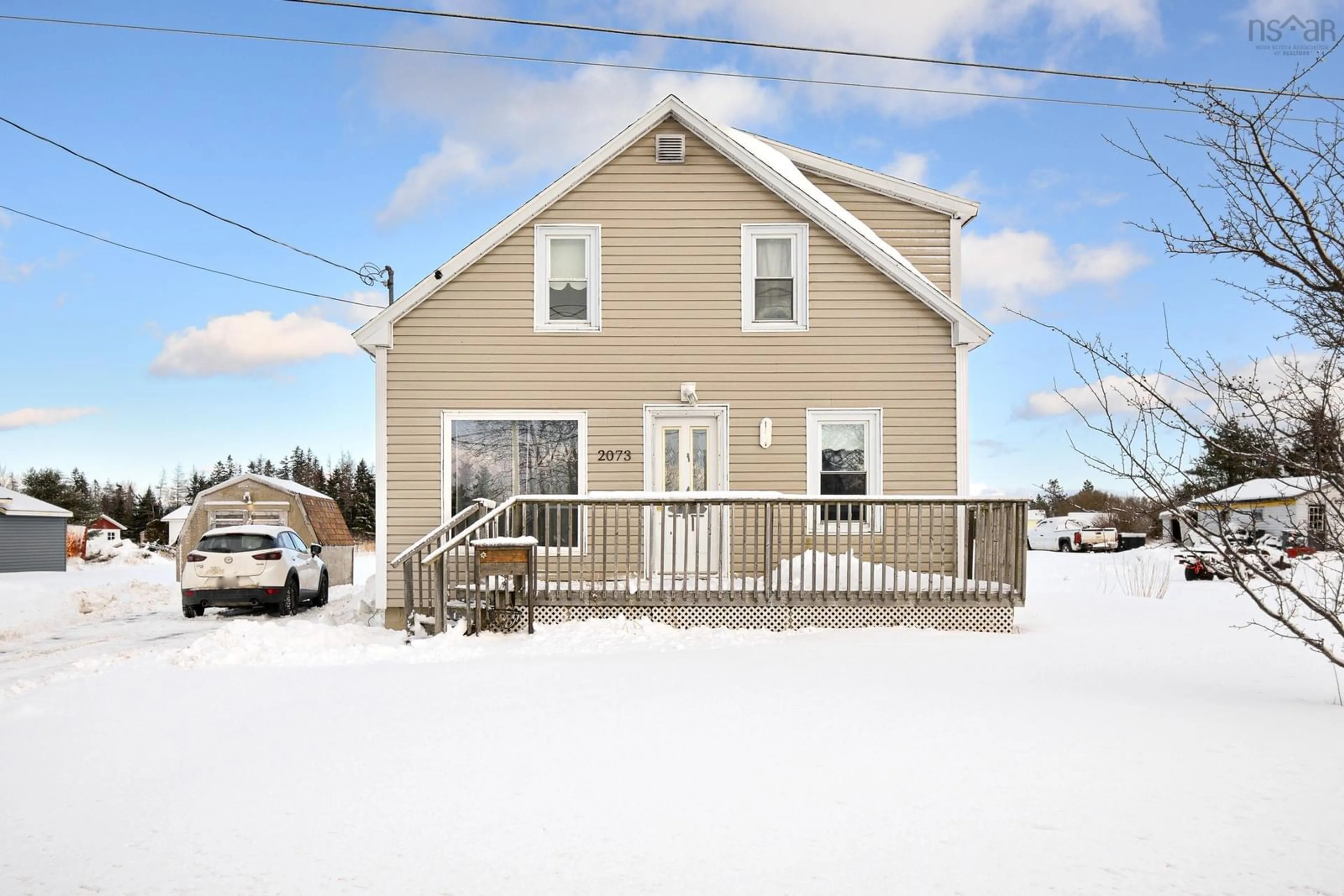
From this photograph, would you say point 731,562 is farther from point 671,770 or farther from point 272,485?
point 272,485

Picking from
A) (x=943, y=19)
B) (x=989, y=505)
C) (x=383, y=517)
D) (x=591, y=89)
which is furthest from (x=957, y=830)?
(x=591, y=89)

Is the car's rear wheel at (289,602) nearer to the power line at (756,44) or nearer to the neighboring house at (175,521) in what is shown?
the power line at (756,44)

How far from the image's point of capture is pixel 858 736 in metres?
6.02

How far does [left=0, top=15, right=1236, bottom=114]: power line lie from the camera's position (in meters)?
14.2

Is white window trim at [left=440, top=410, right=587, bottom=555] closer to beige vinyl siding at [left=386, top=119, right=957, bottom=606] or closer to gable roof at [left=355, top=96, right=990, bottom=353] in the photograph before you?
beige vinyl siding at [left=386, top=119, right=957, bottom=606]

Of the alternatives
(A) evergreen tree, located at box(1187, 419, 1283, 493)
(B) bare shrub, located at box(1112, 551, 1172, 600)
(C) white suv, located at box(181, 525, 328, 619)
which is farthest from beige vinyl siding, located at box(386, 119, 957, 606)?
(B) bare shrub, located at box(1112, 551, 1172, 600)

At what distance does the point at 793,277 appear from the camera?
44.8 ft

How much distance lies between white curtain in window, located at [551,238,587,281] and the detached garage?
2414 cm

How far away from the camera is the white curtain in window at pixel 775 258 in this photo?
13.7m

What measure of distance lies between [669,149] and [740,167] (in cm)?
104

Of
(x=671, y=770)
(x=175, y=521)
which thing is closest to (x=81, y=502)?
(x=175, y=521)

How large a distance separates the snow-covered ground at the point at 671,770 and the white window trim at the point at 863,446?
3.72 meters

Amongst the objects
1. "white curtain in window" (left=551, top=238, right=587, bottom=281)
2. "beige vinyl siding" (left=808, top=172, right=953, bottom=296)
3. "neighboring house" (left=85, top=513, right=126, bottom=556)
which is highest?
"beige vinyl siding" (left=808, top=172, right=953, bottom=296)

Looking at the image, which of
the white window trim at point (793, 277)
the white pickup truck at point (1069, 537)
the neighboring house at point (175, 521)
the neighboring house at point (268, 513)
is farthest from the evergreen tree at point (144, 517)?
the white window trim at point (793, 277)
